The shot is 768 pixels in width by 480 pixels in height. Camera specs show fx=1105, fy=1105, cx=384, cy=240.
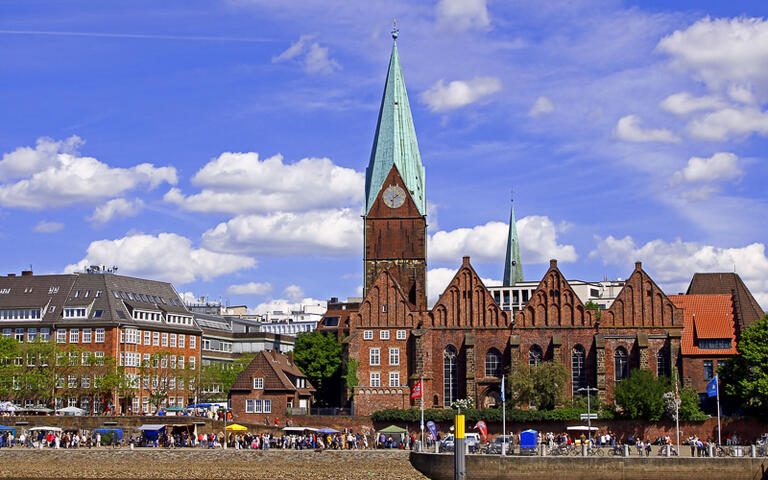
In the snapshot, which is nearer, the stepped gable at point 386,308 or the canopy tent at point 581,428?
the canopy tent at point 581,428

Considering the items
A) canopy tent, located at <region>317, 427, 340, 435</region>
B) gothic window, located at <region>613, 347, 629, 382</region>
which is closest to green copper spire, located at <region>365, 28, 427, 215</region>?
gothic window, located at <region>613, 347, 629, 382</region>

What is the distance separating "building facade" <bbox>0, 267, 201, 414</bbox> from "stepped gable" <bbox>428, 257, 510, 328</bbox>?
29873mm

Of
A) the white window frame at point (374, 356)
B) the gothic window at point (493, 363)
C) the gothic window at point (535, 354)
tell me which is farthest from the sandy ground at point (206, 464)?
the gothic window at point (535, 354)

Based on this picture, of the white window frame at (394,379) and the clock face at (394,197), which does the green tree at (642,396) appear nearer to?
the white window frame at (394,379)

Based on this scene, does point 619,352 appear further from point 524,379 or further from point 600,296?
point 600,296

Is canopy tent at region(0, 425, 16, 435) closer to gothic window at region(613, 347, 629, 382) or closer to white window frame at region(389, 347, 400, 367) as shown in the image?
white window frame at region(389, 347, 400, 367)

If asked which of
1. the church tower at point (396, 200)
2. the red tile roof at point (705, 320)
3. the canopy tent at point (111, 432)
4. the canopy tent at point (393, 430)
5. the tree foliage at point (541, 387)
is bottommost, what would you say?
the canopy tent at point (393, 430)

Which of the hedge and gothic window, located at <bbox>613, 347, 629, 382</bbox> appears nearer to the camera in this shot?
the hedge

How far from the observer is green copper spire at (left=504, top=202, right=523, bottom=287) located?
610ft

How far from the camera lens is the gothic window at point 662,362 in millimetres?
94438

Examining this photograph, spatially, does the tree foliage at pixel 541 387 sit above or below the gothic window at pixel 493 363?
below

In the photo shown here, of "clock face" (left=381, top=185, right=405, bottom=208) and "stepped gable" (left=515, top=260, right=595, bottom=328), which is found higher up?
"clock face" (left=381, top=185, right=405, bottom=208)

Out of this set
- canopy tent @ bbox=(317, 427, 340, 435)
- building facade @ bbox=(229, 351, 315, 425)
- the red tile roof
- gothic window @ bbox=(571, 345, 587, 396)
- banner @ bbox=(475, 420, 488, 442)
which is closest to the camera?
banner @ bbox=(475, 420, 488, 442)

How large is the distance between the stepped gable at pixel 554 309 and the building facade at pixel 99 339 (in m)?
37.0
